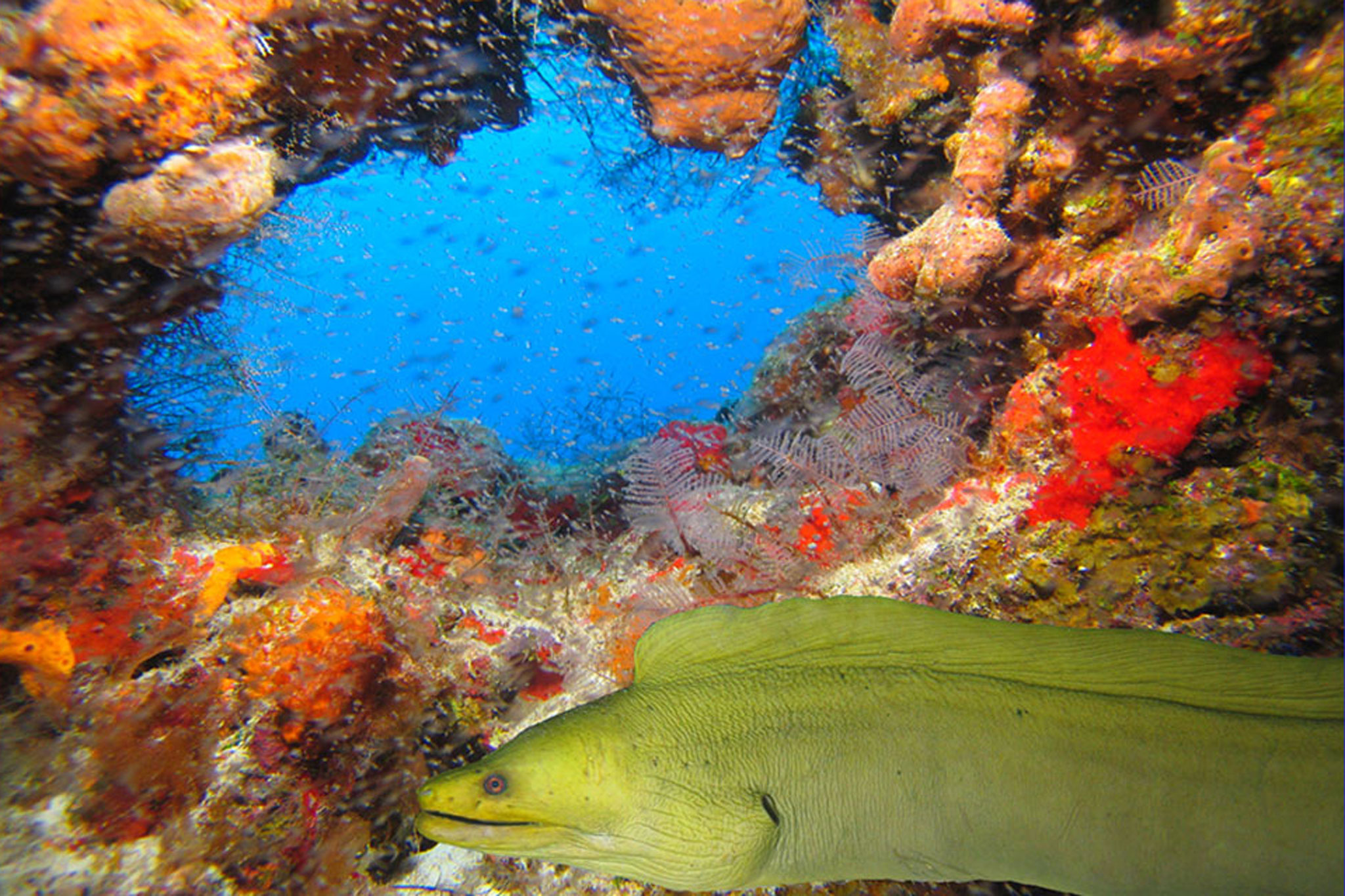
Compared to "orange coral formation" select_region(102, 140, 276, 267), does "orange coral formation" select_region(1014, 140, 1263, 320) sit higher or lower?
lower

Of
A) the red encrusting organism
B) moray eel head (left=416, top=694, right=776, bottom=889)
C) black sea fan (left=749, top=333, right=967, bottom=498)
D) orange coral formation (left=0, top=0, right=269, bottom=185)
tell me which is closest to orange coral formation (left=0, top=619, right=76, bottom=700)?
orange coral formation (left=0, top=0, right=269, bottom=185)

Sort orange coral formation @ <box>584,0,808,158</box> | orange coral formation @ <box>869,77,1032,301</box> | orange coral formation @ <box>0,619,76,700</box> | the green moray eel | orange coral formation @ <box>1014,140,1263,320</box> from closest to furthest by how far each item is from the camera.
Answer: the green moray eel
orange coral formation @ <box>1014,140,1263,320</box>
orange coral formation @ <box>0,619,76,700</box>
orange coral formation @ <box>869,77,1032,301</box>
orange coral formation @ <box>584,0,808,158</box>

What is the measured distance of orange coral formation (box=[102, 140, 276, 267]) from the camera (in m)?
2.78

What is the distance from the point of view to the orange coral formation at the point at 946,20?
2865 mm

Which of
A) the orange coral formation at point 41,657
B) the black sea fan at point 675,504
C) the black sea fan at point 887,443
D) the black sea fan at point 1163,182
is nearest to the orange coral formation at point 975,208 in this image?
the black sea fan at point 1163,182

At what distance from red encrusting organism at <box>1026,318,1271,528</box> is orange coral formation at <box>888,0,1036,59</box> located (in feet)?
5.19

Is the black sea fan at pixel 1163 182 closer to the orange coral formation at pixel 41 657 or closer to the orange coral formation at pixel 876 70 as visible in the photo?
the orange coral formation at pixel 876 70

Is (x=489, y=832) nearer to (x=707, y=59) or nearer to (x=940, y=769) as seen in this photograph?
(x=940, y=769)

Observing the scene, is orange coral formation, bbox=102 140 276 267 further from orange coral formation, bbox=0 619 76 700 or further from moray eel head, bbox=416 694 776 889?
moray eel head, bbox=416 694 776 889

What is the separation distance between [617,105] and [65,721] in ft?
19.0

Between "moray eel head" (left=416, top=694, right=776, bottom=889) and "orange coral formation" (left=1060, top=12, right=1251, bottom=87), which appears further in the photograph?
"orange coral formation" (left=1060, top=12, right=1251, bottom=87)

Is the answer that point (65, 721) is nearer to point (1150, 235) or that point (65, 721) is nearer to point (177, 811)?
point (177, 811)

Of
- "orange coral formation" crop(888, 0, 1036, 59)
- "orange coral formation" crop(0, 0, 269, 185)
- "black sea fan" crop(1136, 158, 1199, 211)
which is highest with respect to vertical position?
"orange coral formation" crop(888, 0, 1036, 59)

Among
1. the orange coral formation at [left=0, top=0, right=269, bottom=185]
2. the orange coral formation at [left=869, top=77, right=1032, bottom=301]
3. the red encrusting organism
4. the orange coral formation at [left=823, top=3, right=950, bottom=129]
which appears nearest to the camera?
the red encrusting organism
